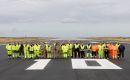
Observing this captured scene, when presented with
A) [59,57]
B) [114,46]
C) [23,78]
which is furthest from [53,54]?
[23,78]

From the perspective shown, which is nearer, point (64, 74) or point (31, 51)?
point (64, 74)

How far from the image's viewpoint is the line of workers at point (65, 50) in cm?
3322

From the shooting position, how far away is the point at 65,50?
3325 centimetres

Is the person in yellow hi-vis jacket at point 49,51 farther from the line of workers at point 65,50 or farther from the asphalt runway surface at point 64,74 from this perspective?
the asphalt runway surface at point 64,74

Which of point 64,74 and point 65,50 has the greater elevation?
point 65,50

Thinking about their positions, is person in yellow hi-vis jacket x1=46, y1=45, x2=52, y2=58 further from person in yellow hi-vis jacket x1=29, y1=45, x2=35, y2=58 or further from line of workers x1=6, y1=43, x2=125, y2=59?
person in yellow hi-vis jacket x1=29, y1=45, x2=35, y2=58

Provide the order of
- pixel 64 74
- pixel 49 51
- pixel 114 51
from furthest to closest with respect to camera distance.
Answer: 1. pixel 49 51
2. pixel 114 51
3. pixel 64 74

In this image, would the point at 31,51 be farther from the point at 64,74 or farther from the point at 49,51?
the point at 64,74

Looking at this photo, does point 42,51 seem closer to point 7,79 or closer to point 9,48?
point 9,48

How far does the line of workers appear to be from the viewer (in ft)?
109

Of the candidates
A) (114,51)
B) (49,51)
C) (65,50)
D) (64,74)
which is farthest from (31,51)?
(64,74)

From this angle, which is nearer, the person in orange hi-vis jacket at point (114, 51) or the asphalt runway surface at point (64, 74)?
the asphalt runway surface at point (64, 74)

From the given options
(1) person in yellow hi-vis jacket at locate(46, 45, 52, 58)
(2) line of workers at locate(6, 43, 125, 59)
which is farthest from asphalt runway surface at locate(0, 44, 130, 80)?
(2) line of workers at locate(6, 43, 125, 59)

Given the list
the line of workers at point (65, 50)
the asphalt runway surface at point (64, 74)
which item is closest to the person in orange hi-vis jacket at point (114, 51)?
the line of workers at point (65, 50)
